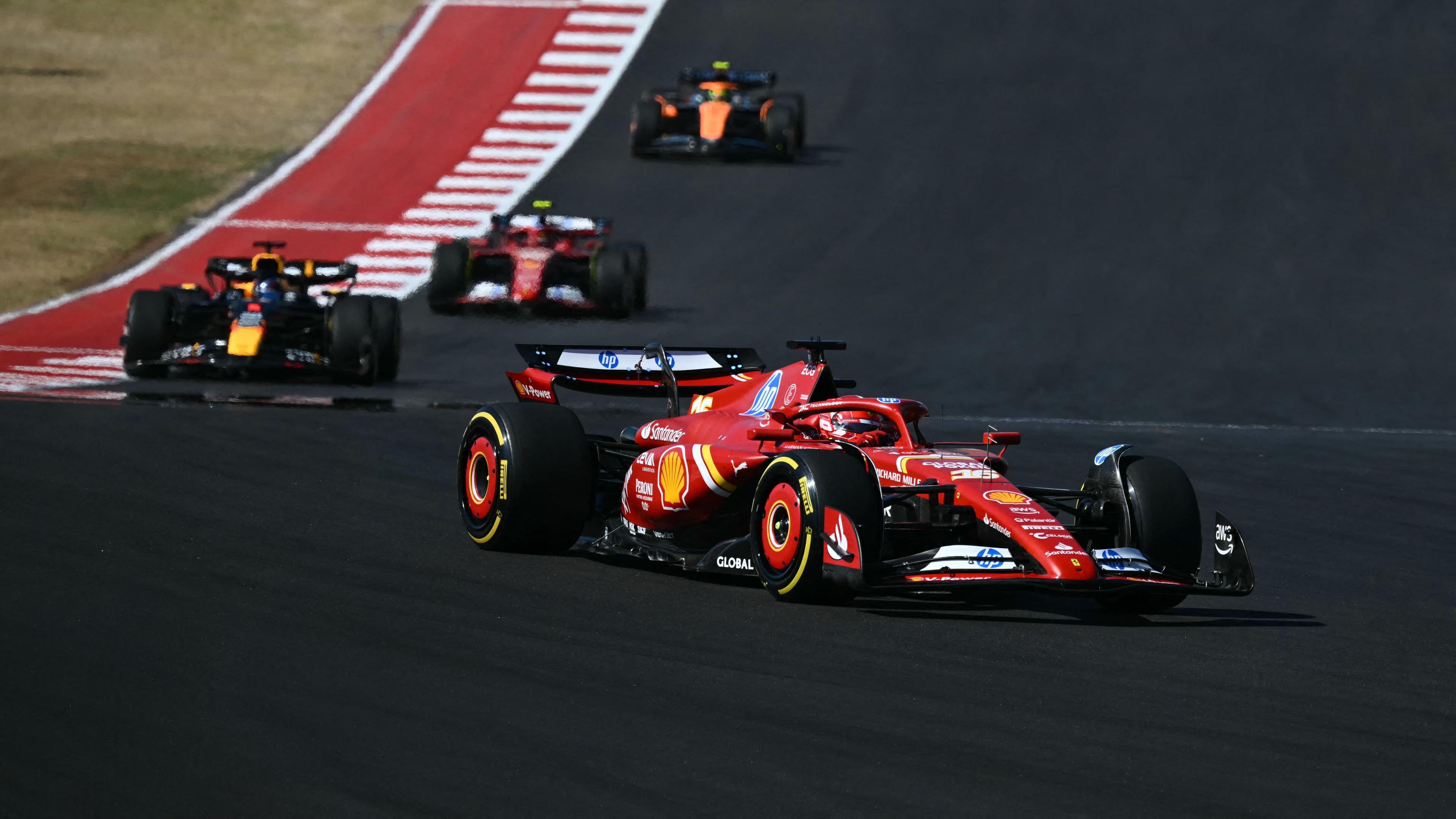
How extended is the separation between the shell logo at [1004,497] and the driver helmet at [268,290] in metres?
12.3

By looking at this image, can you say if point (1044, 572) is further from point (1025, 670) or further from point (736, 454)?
point (736, 454)

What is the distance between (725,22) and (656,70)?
3104 millimetres

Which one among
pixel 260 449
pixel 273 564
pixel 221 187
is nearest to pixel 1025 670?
pixel 273 564

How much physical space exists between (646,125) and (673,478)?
22.3 metres

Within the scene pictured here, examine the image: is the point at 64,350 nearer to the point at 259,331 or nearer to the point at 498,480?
the point at 259,331

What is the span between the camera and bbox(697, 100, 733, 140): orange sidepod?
1246 inches

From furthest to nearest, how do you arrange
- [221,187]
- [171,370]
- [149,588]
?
1. [221,187]
2. [171,370]
3. [149,588]

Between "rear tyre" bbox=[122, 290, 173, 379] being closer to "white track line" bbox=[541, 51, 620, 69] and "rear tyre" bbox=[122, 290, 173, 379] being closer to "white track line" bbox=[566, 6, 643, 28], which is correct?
"white track line" bbox=[541, 51, 620, 69]

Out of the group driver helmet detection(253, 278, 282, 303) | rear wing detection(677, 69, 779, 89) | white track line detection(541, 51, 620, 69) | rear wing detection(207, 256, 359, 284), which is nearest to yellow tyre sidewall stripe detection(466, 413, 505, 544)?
driver helmet detection(253, 278, 282, 303)

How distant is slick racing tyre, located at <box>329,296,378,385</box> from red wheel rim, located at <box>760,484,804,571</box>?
10.8m

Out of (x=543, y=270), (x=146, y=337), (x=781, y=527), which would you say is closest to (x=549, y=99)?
(x=543, y=270)

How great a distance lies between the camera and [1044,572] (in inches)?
338

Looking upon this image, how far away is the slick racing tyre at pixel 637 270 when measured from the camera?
24.4 m

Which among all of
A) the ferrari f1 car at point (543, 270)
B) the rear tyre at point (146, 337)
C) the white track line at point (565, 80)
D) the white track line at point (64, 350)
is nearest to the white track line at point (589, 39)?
the white track line at point (565, 80)
